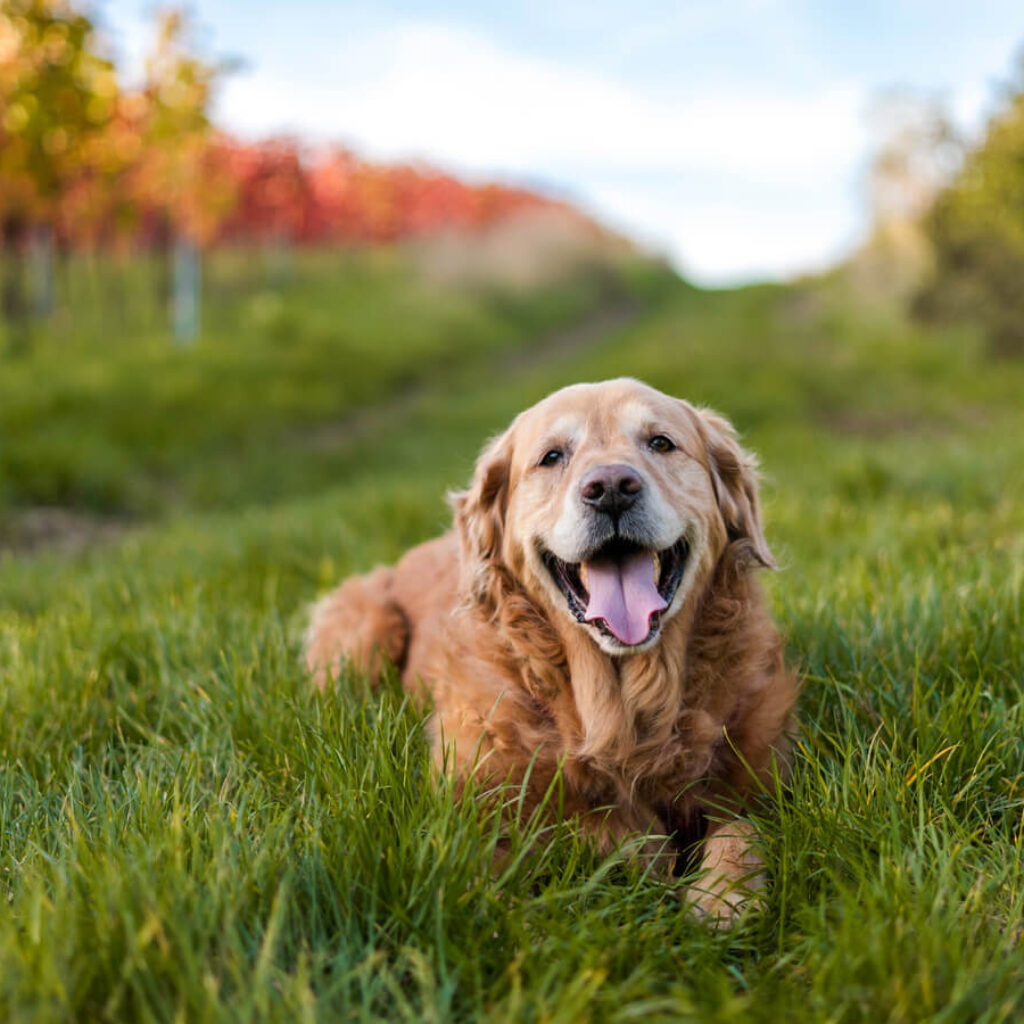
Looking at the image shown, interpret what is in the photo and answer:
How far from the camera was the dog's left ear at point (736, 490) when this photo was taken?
2545mm

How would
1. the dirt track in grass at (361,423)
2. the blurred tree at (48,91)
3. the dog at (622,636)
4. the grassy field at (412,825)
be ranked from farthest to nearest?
1. the blurred tree at (48,91)
2. the dirt track in grass at (361,423)
3. the dog at (622,636)
4. the grassy field at (412,825)

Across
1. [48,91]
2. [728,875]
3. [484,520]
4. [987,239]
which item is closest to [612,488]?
[484,520]

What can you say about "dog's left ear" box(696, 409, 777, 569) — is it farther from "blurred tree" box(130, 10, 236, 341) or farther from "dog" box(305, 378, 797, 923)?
"blurred tree" box(130, 10, 236, 341)

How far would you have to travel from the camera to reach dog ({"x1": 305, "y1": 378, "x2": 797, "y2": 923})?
2186mm

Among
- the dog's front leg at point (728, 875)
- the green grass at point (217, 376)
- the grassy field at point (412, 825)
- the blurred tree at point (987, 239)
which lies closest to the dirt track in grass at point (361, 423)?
the green grass at point (217, 376)

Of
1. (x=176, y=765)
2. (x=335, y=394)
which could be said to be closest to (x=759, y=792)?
(x=176, y=765)

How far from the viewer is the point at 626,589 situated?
2285mm

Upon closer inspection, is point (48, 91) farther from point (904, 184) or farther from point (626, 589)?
point (904, 184)

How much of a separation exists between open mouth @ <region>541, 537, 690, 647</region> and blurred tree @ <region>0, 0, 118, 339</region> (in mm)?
7909

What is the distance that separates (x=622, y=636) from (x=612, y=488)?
0.36 m

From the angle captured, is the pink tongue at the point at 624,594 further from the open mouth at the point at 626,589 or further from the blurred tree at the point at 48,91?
the blurred tree at the point at 48,91

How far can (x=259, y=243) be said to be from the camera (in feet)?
73.7

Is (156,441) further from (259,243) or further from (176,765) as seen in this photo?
(259,243)

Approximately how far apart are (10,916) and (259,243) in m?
22.7
